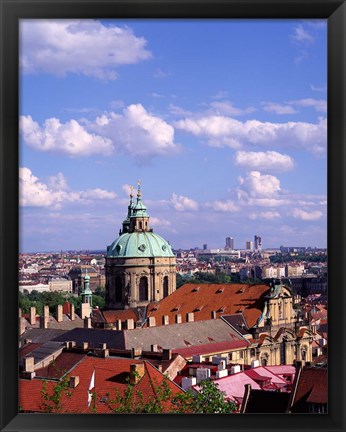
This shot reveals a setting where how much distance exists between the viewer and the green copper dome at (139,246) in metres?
22.8

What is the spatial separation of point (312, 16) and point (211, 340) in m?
13.1

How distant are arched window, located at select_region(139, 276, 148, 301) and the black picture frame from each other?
2079 cm

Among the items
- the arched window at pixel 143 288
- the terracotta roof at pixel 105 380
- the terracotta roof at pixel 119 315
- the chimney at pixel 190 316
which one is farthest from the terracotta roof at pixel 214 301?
the terracotta roof at pixel 105 380

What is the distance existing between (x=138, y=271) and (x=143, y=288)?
0.59 metres

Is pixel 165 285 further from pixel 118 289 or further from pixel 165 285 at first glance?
pixel 118 289

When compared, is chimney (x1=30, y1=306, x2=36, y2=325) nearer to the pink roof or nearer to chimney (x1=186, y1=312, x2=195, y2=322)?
chimney (x1=186, y1=312, x2=195, y2=322)

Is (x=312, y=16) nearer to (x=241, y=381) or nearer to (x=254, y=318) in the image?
(x=241, y=381)

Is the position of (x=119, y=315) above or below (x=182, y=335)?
below

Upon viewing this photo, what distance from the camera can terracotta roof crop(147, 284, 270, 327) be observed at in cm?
1775

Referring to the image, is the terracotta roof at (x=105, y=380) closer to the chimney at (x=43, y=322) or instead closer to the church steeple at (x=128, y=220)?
the chimney at (x=43, y=322)

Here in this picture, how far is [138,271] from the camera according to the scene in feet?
74.6

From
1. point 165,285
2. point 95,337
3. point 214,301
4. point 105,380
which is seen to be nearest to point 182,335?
point 95,337
